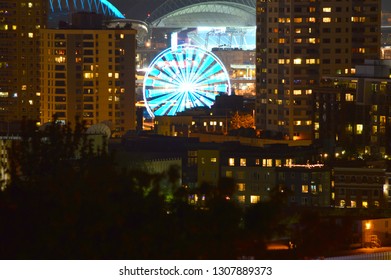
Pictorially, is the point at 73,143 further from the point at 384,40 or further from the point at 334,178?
the point at 384,40

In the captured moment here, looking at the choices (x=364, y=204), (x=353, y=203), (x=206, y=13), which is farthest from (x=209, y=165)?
(x=206, y=13)

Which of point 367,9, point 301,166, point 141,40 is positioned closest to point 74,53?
point 367,9

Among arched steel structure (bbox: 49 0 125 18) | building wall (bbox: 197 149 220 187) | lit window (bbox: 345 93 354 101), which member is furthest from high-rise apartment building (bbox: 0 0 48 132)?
arched steel structure (bbox: 49 0 125 18)

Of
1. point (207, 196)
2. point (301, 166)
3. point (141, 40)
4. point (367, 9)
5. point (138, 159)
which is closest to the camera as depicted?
point (207, 196)

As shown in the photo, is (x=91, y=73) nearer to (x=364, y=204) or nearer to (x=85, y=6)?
(x=364, y=204)

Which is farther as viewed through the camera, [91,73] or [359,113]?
[91,73]

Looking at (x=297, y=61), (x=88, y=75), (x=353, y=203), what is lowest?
(x=353, y=203)

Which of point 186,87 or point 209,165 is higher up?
point 186,87

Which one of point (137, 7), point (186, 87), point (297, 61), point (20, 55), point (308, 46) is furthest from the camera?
point (137, 7)
